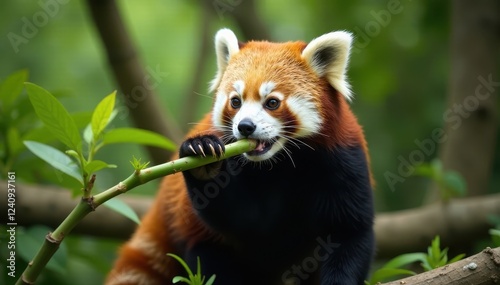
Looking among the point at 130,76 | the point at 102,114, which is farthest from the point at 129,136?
the point at 130,76

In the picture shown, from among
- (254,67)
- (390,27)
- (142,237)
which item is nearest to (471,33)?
(390,27)

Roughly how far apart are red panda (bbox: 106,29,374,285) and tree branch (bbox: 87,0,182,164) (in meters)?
1.15

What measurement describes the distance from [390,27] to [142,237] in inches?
105

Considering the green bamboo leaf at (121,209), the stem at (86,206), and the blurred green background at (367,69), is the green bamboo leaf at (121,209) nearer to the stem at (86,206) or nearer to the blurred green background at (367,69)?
the stem at (86,206)

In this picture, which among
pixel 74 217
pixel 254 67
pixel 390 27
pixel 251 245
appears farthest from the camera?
pixel 390 27

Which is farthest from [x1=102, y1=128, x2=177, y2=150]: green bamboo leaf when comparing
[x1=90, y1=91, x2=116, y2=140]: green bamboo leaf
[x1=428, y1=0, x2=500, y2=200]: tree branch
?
[x1=428, y1=0, x2=500, y2=200]: tree branch

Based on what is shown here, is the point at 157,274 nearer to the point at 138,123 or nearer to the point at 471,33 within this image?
the point at 138,123

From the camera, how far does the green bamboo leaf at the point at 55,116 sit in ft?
6.84

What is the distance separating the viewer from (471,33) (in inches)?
164

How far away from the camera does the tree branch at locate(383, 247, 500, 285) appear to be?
202cm

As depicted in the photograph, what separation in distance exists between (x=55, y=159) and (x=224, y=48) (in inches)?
38.8

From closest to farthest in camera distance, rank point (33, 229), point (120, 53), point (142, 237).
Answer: point (33, 229) → point (142, 237) → point (120, 53)

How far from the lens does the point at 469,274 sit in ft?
6.64

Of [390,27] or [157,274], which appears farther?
[390,27]
